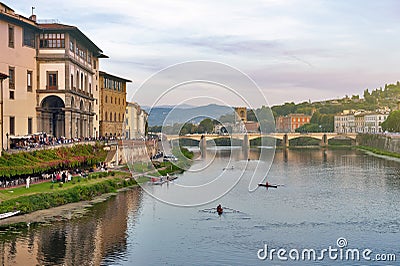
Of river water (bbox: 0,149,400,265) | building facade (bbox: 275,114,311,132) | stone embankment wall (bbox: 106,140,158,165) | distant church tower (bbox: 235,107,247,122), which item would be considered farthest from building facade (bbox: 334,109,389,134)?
distant church tower (bbox: 235,107,247,122)

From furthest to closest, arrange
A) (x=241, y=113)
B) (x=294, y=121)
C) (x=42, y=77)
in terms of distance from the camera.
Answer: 1. (x=294, y=121)
2. (x=42, y=77)
3. (x=241, y=113)

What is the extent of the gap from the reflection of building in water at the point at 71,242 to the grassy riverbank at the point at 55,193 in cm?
250

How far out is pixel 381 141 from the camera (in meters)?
93.7

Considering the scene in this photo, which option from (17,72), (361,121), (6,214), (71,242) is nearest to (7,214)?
(6,214)

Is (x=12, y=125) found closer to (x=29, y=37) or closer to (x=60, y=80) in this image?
(x=60, y=80)

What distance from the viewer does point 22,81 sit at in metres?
40.4

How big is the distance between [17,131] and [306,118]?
121 m

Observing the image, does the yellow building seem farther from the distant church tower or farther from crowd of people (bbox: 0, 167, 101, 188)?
the distant church tower

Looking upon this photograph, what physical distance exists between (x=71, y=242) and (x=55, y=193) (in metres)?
8.14

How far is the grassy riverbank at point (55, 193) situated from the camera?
27641 millimetres

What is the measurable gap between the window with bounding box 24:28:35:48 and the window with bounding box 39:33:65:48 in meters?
0.71

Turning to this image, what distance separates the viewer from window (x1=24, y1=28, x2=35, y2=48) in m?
40.9

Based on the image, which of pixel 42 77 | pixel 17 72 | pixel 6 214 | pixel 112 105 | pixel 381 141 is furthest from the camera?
pixel 381 141

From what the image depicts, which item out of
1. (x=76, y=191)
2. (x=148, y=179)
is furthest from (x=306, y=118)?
(x=76, y=191)
